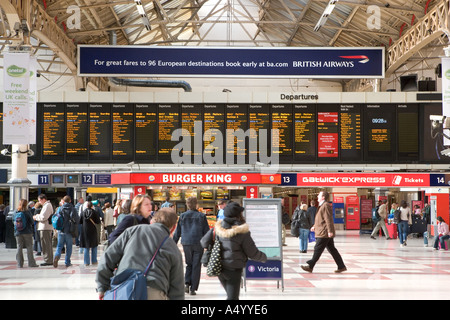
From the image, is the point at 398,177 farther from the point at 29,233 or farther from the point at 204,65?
the point at 29,233

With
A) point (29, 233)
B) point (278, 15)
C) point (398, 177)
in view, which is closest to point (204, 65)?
point (29, 233)

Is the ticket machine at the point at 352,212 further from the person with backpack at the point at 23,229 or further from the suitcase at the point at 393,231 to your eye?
the person with backpack at the point at 23,229

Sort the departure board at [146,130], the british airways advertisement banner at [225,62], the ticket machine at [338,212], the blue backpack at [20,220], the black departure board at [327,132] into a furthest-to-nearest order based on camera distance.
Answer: the ticket machine at [338,212], the black departure board at [327,132], the departure board at [146,130], the british airways advertisement banner at [225,62], the blue backpack at [20,220]

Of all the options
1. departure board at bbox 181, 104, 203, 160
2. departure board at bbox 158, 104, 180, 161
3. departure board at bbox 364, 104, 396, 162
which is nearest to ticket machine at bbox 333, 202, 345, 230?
departure board at bbox 364, 104, 396, 162

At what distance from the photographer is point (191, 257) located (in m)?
9.29

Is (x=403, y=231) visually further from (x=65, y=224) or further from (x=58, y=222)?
(x=58, y=222)

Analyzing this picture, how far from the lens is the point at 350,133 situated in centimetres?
2447

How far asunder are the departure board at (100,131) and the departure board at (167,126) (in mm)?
1908

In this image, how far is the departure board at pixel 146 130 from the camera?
24.2 metres

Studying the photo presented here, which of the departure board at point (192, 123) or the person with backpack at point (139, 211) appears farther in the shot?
the departure board at point (192, 123)

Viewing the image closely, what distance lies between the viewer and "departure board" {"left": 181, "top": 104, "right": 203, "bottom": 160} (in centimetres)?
2419

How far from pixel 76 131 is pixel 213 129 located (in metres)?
5.13

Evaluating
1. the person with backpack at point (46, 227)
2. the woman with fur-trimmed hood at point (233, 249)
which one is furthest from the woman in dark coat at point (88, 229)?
the woman with fur-trimmed hood at point (233, 249)

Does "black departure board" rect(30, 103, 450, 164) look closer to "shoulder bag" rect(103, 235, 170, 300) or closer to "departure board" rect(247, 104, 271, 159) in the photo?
"departure board" rect(247, 104, 271, 159)
